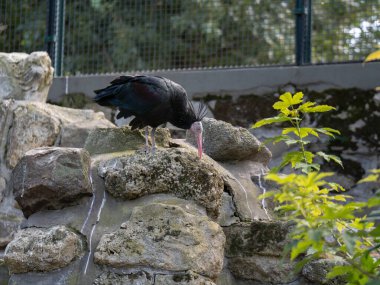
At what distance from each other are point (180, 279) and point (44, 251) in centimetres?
67

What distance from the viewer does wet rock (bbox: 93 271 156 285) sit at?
386 cm

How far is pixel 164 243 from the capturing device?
12.9 ft

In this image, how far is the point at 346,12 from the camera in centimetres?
698

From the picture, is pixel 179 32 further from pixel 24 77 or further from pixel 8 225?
pixel 8 225

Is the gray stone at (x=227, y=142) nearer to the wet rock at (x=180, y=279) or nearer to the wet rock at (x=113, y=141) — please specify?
the wet rock at (x=113, y=141)

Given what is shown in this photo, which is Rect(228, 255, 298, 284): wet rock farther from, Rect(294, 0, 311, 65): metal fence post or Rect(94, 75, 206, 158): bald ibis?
Rect(294, 0, 311, 65): metal fence post

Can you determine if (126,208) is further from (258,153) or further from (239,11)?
(239,11)

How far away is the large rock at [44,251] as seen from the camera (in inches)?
158

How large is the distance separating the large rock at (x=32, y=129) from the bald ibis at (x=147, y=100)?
1.19 meters

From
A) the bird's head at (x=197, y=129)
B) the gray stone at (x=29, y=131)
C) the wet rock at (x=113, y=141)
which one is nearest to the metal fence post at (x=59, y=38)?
the gray stone at (x=29, y=131)

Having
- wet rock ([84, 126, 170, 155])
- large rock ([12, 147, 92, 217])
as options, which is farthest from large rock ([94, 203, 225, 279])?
wet rock ([84, 126, 170, 155])

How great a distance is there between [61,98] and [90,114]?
1.22m

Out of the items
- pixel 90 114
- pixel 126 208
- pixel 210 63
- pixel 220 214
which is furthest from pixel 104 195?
pixel 210 63

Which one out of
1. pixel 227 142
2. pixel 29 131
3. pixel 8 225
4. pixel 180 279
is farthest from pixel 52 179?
pixel 29 131
